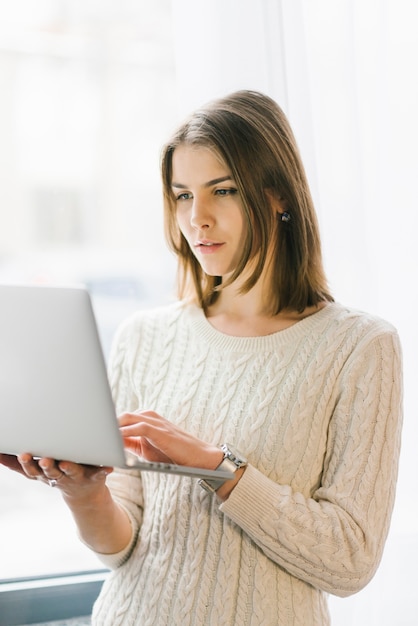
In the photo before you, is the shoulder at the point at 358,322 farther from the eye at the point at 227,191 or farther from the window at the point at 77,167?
the window at the point at 77,167

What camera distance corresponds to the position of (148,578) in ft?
4.31

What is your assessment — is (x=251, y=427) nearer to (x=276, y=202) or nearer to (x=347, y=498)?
(x=347, y=498)

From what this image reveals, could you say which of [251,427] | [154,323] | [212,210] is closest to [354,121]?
[212,210]

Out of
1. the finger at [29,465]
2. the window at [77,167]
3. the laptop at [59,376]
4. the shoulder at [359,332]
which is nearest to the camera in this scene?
the laptop at [59,376]

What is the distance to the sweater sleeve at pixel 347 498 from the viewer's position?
46.6 inches

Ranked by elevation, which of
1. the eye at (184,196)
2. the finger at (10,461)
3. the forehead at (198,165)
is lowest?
the finger at (10,461)

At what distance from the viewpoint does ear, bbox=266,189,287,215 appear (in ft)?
4.36

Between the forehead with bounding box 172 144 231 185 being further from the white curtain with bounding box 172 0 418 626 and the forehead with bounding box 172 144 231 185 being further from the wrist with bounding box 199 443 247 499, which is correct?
the wrist with bounding box 199 443 247 499

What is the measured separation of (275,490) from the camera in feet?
3.95

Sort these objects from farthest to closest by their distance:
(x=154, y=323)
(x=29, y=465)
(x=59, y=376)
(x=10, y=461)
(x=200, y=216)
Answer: (x=154, y=323) → (x=200, y=216) → (x=10, y=461) → (x=29, y=465) → (x=59, y=376)

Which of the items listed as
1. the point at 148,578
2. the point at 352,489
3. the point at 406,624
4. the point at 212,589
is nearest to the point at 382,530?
the point at 352,489

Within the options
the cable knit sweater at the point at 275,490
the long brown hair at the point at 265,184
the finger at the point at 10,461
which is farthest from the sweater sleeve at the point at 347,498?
the finger at the point at 10,461

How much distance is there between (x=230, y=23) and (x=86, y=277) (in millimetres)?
617

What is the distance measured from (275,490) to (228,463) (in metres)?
0.09
